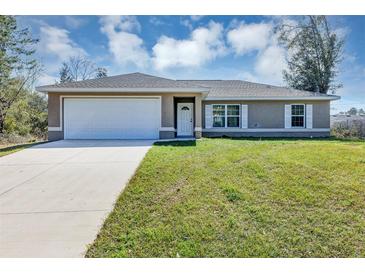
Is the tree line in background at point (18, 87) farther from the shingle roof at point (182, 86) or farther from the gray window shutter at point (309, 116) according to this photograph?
the gray window shutter at point (309, 116)

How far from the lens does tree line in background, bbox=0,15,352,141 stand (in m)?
19.7

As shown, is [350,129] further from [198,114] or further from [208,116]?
[198,114]

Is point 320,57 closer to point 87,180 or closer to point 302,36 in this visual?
point 302,36

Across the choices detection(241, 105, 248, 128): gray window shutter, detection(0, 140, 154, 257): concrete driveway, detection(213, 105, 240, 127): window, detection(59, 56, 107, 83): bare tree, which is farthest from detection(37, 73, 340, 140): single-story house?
detection(59, 56, 107, 83): bare tree

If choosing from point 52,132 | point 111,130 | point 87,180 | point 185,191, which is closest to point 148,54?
point 111,130

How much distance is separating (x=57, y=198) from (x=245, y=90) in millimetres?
15186

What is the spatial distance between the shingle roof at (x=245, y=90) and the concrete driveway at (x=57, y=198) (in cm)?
920

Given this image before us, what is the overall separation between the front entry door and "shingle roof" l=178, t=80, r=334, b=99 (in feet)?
5.05

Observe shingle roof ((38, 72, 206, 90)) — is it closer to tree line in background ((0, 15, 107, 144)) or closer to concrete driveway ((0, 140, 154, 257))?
concrete driveway ((0, 140, 154, 257))

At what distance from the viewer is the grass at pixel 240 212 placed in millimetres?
3266

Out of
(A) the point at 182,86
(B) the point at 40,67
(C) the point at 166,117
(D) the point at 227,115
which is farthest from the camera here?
(B) the point at 40,67

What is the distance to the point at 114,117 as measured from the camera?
1326 centimetres

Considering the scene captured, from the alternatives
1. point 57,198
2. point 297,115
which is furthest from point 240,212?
point 297,115
